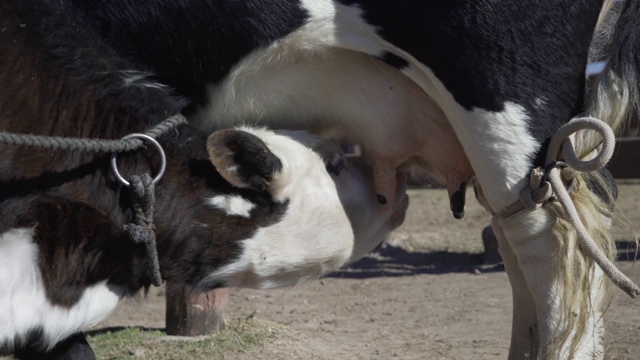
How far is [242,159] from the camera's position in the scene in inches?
104

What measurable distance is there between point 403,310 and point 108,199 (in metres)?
2.82

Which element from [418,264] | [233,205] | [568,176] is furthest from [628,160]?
[233,205]

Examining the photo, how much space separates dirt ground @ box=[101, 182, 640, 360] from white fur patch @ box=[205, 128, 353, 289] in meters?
0.94

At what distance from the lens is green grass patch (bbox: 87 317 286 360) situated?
161 inches

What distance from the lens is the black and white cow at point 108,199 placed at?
2562 mm

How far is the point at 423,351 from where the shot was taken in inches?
167

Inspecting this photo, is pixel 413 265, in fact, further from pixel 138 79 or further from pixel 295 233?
pixel 138 79

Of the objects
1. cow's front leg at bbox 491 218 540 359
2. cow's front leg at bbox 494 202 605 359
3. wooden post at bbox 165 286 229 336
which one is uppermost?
cow's front leg at bbox 494 202 605 359

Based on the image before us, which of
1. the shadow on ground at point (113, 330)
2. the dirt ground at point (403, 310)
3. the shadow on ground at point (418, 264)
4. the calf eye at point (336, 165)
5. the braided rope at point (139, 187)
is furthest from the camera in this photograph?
the shadow on ground at point (418, 264)

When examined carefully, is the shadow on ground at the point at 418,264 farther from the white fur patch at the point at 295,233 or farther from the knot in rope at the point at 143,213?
the knot in rope at the point at 143,213

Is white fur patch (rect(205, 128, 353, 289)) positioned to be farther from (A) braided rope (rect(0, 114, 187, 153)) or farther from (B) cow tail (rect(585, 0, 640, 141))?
(B) cow tail (rect(585, 0, 640, 141))

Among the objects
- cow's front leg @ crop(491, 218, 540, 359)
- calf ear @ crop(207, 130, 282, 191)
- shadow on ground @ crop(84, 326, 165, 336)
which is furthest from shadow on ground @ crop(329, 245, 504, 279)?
calf ear @ crop(207, 130, 282, 191)

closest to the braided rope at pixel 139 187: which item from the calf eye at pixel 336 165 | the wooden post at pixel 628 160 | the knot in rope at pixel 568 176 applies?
the calf eye at pixel 336 165

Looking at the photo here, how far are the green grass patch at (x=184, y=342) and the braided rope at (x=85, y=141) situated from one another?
156cm
